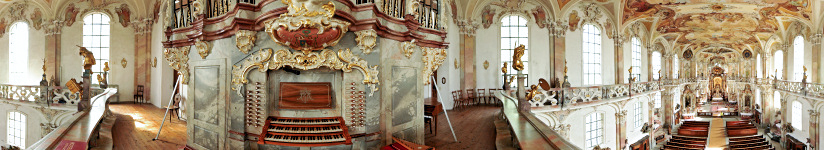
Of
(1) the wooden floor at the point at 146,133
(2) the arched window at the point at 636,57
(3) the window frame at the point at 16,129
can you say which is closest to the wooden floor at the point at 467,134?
(1) the wooden floor at the point at 146,133

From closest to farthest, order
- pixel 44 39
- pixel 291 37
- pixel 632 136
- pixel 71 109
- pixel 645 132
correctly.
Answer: pixel 291 37, pixel 71 109, pixel 44 39, pixel 632 136, pixel 645 132

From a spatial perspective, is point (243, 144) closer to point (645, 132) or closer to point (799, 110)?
point (645, 132)

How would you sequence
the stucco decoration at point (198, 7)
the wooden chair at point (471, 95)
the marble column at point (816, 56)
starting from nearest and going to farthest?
the stucco decoration at point (198, 7), the wooden chair at point (471, 95), the marble column at point (816, 56)

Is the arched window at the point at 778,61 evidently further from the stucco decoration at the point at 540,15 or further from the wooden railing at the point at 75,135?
the wooden railing at the point at 75,135

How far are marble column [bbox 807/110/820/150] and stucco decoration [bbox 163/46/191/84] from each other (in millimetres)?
24153

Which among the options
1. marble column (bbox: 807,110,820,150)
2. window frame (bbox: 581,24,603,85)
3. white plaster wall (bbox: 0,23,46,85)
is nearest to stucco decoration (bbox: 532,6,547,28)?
window frame (bbox: 581,24,603,85)

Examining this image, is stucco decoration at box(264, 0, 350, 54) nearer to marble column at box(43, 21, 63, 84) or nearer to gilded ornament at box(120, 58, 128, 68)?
gilded ornament at box(120, 58, 128, 68)

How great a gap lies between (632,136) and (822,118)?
7.38 m

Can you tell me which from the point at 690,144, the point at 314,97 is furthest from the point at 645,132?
the point at 314,97

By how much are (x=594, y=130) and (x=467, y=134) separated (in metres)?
9.76

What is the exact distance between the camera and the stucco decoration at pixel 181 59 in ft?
24.4

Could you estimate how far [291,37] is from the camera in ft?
18.9

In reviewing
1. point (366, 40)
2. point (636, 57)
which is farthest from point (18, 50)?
point (636, 57)

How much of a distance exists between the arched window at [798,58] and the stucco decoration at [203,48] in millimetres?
28433
